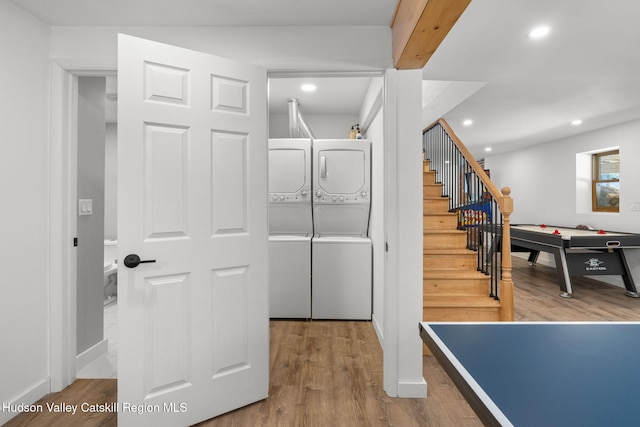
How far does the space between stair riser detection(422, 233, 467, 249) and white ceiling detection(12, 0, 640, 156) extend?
1.58 meters

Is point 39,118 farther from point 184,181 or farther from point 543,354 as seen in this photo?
point 543,354

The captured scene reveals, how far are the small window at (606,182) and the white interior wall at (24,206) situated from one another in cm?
738

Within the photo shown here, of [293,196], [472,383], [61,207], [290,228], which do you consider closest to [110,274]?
[61,207]

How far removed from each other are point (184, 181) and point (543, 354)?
1.78m

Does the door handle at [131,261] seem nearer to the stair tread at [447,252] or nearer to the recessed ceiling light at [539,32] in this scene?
the stair tread at [447,252]

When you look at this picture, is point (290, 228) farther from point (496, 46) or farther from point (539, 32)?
point (539, 32)

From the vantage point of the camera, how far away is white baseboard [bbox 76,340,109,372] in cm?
242

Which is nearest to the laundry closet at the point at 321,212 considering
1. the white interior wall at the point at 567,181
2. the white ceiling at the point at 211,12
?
the white ceiling at the point at 211,12

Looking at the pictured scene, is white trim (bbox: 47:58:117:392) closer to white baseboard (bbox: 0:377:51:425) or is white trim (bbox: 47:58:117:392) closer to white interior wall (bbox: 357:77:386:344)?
white baseboard (bbox: 0:377:51:425)

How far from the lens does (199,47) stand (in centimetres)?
217

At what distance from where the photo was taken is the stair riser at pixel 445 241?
147 inches

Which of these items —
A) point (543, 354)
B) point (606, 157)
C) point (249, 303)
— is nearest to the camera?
point (543, 354)

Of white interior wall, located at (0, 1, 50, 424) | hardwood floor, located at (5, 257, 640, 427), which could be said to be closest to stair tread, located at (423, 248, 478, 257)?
hardwood floor, located at (5, 257, 640, 427)

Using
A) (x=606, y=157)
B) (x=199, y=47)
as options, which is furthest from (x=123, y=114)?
(x=606, y=157)
